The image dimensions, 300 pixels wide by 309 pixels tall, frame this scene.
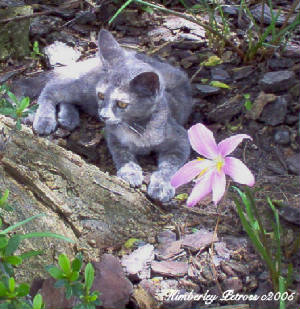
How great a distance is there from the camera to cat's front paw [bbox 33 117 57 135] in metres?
3.75

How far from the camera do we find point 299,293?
2.22m

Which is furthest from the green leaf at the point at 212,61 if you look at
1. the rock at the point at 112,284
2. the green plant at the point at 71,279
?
the green plant at the point at 71,279

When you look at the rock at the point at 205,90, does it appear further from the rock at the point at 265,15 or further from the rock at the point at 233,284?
the rock at the point at 233,284

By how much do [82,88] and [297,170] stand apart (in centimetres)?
196

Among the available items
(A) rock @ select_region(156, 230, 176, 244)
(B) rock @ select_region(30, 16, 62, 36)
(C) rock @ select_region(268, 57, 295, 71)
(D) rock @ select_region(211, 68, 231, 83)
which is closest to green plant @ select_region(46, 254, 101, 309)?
(A) rock @ select_region(156, 230, 176, 244)

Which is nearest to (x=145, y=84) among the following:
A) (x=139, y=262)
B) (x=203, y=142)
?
(x=139, y=262)

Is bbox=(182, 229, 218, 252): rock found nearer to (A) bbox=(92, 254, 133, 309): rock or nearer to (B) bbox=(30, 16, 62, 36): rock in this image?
(A) bbox=(92, 254, 133, 309): rock

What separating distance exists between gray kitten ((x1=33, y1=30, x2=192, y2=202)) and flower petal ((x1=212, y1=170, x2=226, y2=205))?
5.09 ft

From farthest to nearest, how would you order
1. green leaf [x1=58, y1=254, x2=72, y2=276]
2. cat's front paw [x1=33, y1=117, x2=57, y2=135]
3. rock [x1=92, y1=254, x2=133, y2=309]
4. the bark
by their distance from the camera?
cat's front paw [x1=33, y1=117, x2=57, y2=135], the bark, rock [x1=92, y1=254, x2=133, y2=309], green leaf [x1=58, y1=254, x2=72, y2=276]

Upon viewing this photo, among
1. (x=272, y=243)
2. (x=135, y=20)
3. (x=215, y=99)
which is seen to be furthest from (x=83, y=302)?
(x=135, y=20)

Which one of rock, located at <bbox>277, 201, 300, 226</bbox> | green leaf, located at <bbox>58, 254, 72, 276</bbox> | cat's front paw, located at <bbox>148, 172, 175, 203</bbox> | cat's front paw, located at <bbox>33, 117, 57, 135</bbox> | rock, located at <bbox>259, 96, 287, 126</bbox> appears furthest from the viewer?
cat's front paw, located at <bbox>33, 117, 57, 135</bbox>

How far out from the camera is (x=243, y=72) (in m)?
4.06

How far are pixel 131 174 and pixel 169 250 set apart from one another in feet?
2.85

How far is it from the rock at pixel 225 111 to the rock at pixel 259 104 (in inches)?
4.0
